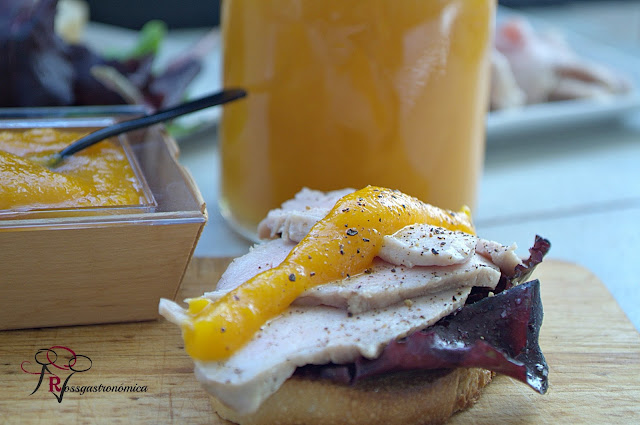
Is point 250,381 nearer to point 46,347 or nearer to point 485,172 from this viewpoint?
point 46,347

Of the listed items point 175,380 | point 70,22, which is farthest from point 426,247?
point 70,22

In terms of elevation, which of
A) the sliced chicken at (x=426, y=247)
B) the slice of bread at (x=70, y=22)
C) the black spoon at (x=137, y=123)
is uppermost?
the black spoon at (x=137, y=123)

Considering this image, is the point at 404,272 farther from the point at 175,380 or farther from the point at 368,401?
the point at 175,380

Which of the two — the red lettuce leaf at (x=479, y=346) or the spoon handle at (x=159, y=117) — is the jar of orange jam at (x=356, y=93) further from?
the red lettuce leaf at (x=479, y=346)

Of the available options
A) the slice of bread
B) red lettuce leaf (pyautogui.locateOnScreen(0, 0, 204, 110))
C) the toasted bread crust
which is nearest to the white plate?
red lettuce leaf (pyautogui.locateOnScreen(0, 0, 204, 110))

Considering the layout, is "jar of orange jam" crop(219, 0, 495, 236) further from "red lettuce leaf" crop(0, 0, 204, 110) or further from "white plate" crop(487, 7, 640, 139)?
"white plate" crop(487, 7, 640, 139)

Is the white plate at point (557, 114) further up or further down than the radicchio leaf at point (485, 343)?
further down

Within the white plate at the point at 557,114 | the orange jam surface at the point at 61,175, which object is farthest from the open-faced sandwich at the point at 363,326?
the white plate at the point at 557,114
